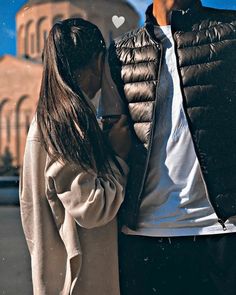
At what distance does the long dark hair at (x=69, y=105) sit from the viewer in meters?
1.47

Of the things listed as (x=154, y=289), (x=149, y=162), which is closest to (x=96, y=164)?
(x=149, y=162)

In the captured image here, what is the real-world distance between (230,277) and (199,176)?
0.27m

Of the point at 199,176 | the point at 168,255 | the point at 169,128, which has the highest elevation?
the point at 169,128

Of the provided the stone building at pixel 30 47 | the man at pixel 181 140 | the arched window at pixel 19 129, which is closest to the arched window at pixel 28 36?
the stone building at pixel 30 47

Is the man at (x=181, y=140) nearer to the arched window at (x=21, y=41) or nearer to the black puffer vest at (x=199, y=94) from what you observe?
the black puffer vest at (x=199, y=94)

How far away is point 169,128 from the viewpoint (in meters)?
1.46

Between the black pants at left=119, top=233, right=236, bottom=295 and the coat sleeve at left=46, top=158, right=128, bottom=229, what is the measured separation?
0.38 feet

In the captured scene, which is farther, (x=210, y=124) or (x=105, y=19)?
(x=105, y=19)

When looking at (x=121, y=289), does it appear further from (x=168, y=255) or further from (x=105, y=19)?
(x=105, y=19)

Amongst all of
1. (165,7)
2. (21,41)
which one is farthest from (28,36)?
(165,7)

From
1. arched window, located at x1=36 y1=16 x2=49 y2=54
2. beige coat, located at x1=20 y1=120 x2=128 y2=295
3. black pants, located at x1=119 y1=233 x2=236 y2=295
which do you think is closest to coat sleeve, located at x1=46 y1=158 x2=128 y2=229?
beige coat, located at x1=20 y1=120 x2=128 y2=295

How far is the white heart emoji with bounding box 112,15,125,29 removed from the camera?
60.7 inches

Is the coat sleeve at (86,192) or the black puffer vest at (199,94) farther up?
the black puffer vest at (199,94)

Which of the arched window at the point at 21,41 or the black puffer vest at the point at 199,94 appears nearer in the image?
the black puffer vest at the point at 199,94
